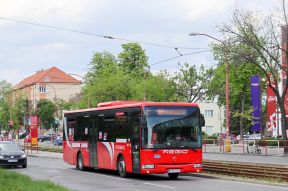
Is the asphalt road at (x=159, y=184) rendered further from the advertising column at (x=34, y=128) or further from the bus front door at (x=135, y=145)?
the advertising column at (x=34, y=128)

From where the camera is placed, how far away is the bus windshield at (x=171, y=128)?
2044 cm

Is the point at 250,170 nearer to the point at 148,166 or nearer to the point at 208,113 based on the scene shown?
the point at 148,166

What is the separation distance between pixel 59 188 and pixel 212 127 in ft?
361

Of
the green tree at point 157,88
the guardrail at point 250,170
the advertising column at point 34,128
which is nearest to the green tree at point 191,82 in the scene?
the green tree at point 157,88

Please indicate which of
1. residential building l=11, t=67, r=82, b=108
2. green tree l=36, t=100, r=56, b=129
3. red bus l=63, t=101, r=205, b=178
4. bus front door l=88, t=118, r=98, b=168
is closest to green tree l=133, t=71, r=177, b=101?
green tree l=36, t=100, r=56, b=129

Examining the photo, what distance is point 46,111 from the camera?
110 m

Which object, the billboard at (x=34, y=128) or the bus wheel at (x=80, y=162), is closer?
the bus wheel at (x=80, y=162)

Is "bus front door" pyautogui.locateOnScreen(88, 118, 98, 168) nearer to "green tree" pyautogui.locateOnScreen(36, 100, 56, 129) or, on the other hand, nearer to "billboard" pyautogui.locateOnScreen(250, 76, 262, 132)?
"billboard" pyautogui.locateOnScreen(250, 76, 262, 132)

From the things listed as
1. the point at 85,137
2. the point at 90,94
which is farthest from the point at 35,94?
the point at 85,137

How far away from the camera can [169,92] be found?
247ft

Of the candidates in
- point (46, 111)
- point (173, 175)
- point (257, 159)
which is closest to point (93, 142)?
point (173, 175)

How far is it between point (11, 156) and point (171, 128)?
11158mm

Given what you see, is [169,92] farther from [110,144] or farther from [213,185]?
[213,185]

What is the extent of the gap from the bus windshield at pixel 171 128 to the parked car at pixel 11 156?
10600mm
